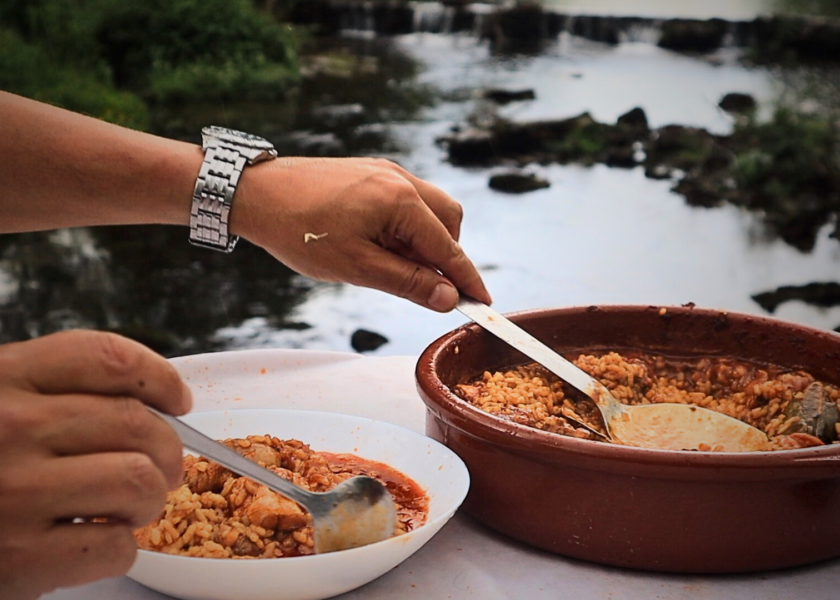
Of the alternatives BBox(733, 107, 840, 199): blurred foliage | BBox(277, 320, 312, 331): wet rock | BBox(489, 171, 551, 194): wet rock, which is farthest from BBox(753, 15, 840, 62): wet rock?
BBox(277, 320, 312, 331): wet rock

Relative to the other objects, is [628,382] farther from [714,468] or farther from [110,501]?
[110,501]

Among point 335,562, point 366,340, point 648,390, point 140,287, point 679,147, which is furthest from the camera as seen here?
point 679,147

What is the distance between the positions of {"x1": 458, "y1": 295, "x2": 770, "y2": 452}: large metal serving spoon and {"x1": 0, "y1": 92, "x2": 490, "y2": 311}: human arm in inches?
2.2

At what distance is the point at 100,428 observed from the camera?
1.61ft

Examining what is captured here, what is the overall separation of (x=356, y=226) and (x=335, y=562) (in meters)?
0.41

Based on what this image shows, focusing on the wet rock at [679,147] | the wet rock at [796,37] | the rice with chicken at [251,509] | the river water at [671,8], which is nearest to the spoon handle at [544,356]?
the rice with chicken at [251,509]

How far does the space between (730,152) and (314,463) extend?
3958mm

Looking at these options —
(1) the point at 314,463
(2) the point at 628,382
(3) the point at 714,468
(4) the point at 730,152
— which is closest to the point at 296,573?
(1) the point at 314,463

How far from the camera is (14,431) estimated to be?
467mm

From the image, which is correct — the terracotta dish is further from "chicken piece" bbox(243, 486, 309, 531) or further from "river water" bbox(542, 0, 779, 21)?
"river water" bbox(542, 0, 779, 21)

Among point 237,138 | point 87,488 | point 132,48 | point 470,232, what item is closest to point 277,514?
point 87,488

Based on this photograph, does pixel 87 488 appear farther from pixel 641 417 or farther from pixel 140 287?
pixel 140 287

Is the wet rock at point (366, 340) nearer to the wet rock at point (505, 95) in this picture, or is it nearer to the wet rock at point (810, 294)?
the wet rock at point (505, 95)

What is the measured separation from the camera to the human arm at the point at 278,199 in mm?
945
